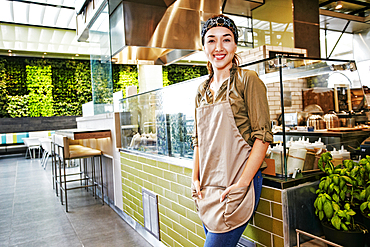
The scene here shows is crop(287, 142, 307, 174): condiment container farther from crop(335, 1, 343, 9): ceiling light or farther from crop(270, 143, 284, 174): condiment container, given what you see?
crop(335, 1, 343, 9): ceiling light

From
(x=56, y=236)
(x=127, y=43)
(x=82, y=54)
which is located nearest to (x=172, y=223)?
(x=56, y=236)

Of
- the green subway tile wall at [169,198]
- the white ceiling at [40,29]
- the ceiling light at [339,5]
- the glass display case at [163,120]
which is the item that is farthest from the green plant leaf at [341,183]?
the white ceiling at [40,29]

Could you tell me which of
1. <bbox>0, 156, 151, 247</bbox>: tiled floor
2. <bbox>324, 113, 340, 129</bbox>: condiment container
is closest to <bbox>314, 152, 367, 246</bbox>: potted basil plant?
<bbox>324, 113, 340, 129</bbox>: condiment container

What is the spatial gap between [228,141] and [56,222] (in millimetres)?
3223

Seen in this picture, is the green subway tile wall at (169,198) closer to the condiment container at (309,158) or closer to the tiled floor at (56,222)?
the tiled floor at (56,222)

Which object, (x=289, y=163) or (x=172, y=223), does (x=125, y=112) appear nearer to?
(x=172, y=223)

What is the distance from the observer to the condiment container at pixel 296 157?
1365 mm

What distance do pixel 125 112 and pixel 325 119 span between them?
2461mm

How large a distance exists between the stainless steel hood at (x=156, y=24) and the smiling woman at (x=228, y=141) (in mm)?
1978

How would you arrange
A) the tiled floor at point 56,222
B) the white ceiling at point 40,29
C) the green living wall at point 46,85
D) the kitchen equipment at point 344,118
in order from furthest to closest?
the green living wall at point 46,85
the white ceiling at point 40,29
the tiled floor at point 56,222
the kitchen equipment at point 344,118

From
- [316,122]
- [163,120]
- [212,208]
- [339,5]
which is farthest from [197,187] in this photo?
[339,5]

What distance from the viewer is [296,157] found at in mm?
1379

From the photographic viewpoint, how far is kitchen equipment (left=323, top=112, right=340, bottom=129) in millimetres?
1635

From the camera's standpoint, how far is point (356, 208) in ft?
4.18
